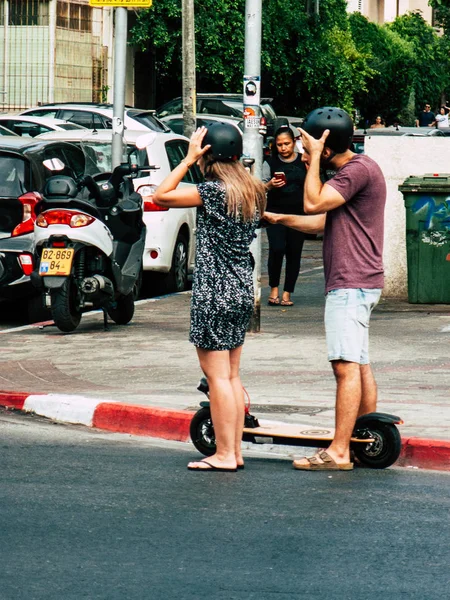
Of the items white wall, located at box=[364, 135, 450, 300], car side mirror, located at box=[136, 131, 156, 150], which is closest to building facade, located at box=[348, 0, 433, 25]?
white wall, located at box=[364, 135, 450, 300]

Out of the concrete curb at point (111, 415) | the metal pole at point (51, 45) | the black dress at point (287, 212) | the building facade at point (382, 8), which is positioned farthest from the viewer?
the building facade at point (382, 8)

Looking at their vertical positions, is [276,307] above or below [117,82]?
below

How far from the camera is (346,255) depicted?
272 inches

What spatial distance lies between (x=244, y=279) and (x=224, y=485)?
1074mm

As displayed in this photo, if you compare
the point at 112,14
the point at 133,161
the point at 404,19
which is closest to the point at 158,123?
the point at 133,161

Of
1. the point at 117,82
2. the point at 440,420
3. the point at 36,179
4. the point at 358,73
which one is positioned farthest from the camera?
the point at 358,73

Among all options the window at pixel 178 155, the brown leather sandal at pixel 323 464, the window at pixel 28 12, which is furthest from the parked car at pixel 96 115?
the brown leather sandal at pixel 323 464

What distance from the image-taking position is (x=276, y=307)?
1355cm

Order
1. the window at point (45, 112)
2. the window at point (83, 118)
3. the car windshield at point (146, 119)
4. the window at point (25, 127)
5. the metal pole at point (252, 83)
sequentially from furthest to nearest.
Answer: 1. the window at point (45, 112)
2. the window at point (83, 118)
3. the car windshield at point (146, 119)
4. the window at point (25, 127)
5. the metal pole at point (252, 83)

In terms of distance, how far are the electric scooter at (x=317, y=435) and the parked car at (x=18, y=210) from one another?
4.94m

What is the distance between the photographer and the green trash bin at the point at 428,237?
514 inches

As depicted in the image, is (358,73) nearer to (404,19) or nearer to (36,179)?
(404,19)

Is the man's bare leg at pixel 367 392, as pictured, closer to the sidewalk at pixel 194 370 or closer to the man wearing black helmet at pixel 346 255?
the man wearing black helmet at pixel 346 255

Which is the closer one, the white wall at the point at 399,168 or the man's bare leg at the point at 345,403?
the man's bare leg at the point at 345,403
